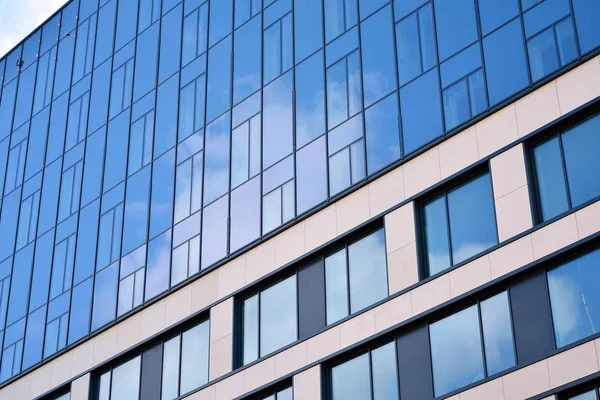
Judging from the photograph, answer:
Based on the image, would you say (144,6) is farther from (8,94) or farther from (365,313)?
(365,313)

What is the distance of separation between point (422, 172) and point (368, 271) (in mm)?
3762

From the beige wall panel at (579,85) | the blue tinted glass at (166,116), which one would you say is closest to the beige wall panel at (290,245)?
the blue tinted glass at (166,116)

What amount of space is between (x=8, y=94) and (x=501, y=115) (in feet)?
114

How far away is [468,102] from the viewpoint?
36188 millimetres

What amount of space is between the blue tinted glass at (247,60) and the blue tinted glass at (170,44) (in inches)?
159

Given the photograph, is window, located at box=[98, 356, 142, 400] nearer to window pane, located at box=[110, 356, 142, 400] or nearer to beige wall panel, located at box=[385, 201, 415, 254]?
window pane, located at box=[110, 356, 142, 400]

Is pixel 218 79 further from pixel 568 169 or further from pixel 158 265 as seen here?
pixel 568 169

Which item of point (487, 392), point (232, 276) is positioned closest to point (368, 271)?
point (232, 276)

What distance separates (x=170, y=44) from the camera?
50.4m

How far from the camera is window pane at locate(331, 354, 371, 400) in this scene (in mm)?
36031

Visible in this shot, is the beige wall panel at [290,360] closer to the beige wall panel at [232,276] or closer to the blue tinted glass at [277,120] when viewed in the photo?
the beige wall panel at [232,276]

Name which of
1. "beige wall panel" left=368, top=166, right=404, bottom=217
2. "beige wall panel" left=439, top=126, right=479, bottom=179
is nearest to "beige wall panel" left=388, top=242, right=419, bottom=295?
"beige wall panel" left=368, top=166, right=404, bottom=217

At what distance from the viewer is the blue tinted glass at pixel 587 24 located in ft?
109

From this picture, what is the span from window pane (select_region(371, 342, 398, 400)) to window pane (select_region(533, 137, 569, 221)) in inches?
259
